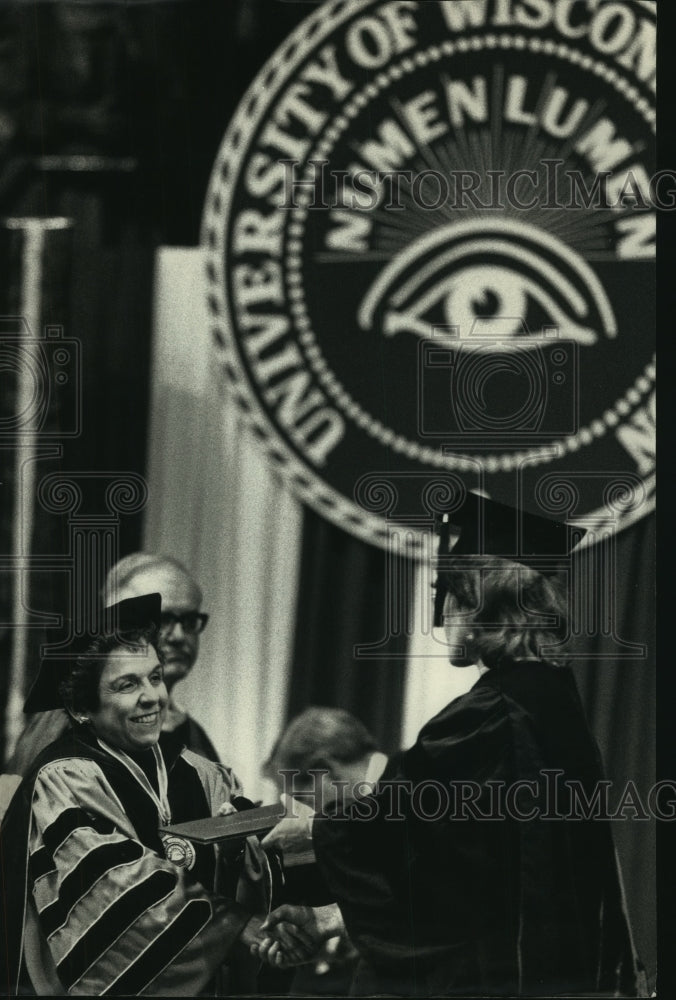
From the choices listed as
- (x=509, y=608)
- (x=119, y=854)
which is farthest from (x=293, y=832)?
(x=509, y=608)

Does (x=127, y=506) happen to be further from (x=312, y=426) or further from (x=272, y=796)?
(x=272, y=796)

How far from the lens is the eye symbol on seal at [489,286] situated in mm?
3625

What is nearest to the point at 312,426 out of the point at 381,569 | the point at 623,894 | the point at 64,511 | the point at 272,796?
the point at 381,569

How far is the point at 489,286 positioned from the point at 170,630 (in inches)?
50.3

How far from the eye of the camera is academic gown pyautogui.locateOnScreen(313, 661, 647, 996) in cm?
356

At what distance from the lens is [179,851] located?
356 cm

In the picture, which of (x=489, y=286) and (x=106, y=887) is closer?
(x=106, y=887)

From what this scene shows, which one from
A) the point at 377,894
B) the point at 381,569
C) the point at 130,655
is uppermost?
the point at 381,569

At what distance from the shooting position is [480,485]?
3.61m

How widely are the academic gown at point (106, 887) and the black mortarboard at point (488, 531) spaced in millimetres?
952

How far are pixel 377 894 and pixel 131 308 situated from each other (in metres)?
1.71

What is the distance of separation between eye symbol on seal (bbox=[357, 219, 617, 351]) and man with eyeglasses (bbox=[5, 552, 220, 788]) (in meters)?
0.86

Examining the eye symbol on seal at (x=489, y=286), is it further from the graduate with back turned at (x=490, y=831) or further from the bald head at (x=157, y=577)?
the bald head at (x=157, y=577)

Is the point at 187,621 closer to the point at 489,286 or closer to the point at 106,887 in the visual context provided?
the point at 106,887
